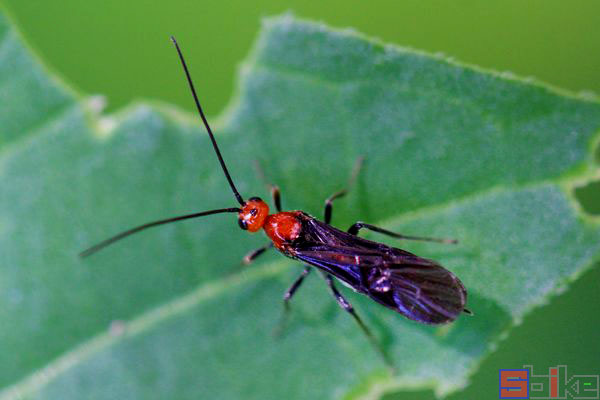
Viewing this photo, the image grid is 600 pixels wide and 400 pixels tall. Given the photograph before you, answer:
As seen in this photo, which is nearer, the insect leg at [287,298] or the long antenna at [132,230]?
the long antenna at [132,230]

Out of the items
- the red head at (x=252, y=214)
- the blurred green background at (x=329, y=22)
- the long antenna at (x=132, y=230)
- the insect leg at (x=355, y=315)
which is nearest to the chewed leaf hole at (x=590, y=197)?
the blurred green background at (x=329, y=22)

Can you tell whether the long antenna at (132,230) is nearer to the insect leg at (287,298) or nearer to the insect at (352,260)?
the insect at (352,260)

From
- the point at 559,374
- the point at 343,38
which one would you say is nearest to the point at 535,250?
the point at 559,374

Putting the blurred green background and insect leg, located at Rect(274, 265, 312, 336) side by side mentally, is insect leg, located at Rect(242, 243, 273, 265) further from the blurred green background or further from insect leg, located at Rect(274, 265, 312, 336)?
the blurred green background

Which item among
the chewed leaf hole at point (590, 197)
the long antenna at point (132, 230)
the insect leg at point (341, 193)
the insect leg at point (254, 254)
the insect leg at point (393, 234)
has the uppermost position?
the long antenna at point (132, 230)

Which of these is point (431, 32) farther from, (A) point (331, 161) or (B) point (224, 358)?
(B) point (224, 358)

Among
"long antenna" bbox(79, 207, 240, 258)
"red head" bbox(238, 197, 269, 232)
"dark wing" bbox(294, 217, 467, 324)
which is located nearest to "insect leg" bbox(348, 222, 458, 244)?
"dark wing" bbox(294, 217, 467, 324)
